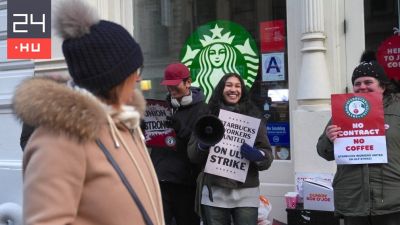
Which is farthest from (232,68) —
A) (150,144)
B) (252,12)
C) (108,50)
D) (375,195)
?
(108,50)

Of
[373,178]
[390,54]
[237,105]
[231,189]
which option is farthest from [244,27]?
[373,178]

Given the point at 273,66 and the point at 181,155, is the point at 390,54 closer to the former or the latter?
the point at 273,66

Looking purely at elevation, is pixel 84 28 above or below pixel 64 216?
above

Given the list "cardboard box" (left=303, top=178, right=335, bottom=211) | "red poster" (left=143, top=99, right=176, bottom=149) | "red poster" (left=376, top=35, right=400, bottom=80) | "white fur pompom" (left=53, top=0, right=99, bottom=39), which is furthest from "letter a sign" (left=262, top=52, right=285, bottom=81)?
"white fur pompom" (left=53, top=0, right=99, bottom=39)

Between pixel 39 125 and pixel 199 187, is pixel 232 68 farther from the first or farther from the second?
pixel 39 125

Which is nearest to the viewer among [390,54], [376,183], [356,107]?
[376,183]

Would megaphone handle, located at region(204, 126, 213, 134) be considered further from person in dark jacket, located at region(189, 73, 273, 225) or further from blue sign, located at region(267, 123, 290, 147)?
blue sign, located at region(267, 123, 290, 147)

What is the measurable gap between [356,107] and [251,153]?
0.88 m

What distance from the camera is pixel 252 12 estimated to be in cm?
633

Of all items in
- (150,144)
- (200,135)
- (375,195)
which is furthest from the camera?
(150,144)

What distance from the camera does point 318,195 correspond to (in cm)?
491

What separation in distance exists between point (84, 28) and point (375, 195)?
8.29 ft

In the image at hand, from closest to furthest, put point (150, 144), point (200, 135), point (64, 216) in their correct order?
1. point (64, 216)
2. point (200, 135)
3. point (150, 144)

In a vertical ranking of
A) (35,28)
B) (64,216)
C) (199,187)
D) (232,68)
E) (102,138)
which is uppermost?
(35,28)
